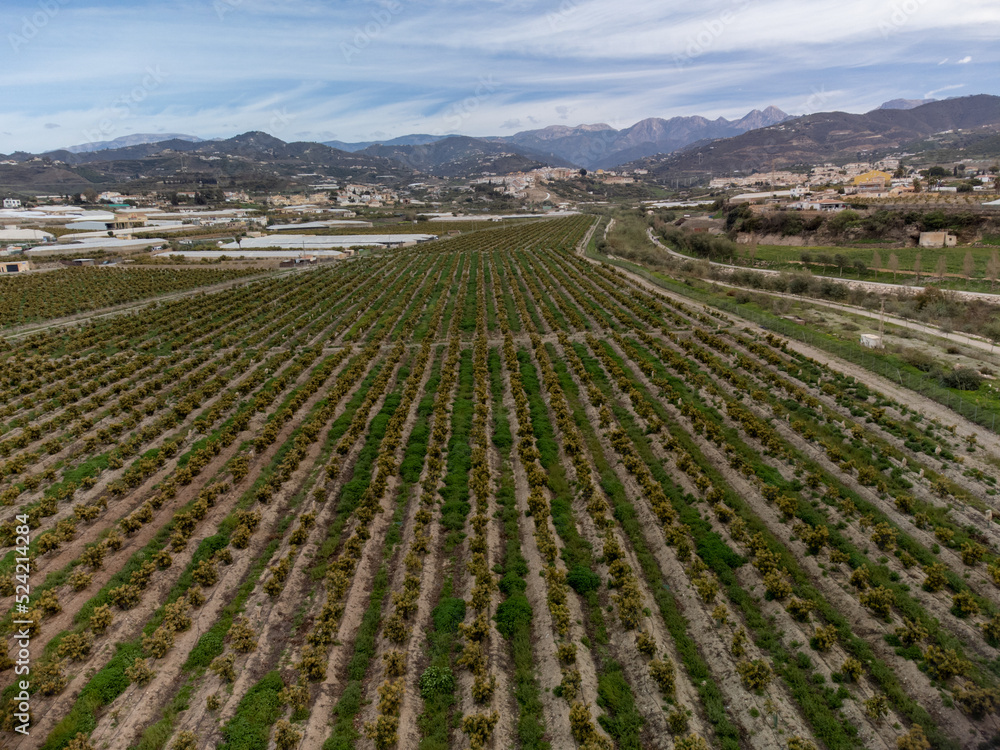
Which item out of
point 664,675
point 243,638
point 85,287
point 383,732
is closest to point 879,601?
point 664,675

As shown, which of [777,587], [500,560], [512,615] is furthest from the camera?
[500,560]

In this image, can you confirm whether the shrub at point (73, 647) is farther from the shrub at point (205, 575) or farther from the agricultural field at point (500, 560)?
the shrub at point (205, 575)

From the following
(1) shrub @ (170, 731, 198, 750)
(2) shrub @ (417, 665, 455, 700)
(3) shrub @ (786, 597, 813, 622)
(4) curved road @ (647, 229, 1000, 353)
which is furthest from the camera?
(4) curved road @ (647, 229, 1000, 353)

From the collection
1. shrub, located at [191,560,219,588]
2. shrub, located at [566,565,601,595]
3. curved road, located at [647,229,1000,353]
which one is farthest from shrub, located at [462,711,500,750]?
curved road, located at [647,229,1000,353]

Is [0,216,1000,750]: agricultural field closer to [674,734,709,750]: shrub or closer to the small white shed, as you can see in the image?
[674,734,709,750]: shrub

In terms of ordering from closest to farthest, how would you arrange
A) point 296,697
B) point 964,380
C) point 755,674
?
point 296,697 → point 755,674 → point 964,380

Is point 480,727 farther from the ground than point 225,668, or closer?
closer

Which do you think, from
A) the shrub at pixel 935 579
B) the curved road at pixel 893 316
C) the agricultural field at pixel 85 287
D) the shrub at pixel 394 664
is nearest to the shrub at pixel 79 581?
the shrub at pixel 394 664

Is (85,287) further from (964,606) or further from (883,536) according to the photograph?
(964,606)
